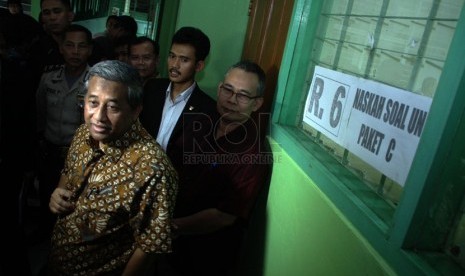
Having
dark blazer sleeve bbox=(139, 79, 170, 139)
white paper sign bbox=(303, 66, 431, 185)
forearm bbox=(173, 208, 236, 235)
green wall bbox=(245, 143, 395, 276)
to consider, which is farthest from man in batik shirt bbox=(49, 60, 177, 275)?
dark blazer sleeve bbox=(139, 79, 170, 139)

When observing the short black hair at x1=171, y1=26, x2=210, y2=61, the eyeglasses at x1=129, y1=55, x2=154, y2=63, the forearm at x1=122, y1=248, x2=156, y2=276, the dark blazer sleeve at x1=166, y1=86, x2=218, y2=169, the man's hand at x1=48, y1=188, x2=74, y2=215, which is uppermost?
the short black hair at x1=171, y1=26, x2=210, y2=61

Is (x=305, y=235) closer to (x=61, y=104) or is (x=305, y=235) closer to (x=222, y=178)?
(x=222, y=178)

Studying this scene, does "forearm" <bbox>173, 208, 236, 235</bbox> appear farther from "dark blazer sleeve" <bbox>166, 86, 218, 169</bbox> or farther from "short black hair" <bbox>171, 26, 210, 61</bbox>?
"short black hair" <bbox>171, 26, 210, 61</bbox>

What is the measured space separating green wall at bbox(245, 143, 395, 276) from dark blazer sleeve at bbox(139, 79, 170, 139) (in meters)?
0.91

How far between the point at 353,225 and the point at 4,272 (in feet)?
5.27

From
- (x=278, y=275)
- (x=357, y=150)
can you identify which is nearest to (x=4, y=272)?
(x=278, y=275)

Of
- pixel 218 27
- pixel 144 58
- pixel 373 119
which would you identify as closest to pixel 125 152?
pixel 373 119

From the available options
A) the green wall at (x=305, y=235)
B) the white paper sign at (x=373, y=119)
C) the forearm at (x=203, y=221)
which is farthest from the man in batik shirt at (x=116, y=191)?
the white paper sign at (x=373, y=119)

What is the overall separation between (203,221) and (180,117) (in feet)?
2.68

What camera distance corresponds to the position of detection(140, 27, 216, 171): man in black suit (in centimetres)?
243

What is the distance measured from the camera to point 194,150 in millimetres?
2199

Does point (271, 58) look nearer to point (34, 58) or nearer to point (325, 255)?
point (325, 255)

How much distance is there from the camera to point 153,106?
2.62 metres

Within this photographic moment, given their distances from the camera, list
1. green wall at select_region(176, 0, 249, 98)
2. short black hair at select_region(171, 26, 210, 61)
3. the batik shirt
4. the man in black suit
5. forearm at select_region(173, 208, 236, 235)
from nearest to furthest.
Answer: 1. the batik shirt
2. forearm at select_region(173, 208, 236, 235)
3. the man in black suit
4. short black hair at select_region(171, 26, 210, 61)
5. green wall at select_region(176, 0, 249, 98)
